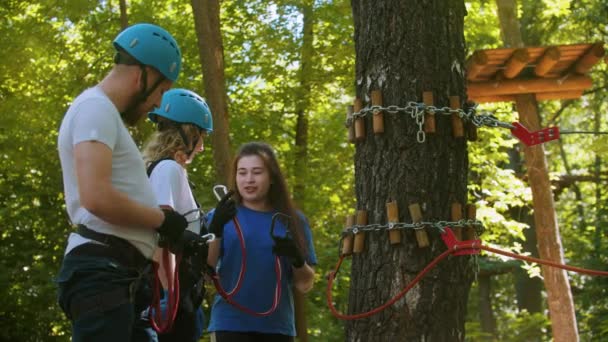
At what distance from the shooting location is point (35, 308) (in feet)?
40.3

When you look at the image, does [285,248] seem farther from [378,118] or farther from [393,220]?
[378,118]

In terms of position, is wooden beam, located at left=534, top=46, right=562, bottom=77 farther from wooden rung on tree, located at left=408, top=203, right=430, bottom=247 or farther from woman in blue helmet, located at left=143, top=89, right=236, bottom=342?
wooden rung on tree, located at left=408, top=203, right=430, bottom=247

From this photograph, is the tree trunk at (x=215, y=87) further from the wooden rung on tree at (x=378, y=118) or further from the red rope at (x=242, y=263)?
the wooden rung on tree at (x=378, y=118)

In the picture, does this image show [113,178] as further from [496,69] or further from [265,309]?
[496,69]

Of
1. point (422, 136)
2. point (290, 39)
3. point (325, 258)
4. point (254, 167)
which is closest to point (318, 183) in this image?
point (325, 258)

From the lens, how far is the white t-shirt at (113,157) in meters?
2.62

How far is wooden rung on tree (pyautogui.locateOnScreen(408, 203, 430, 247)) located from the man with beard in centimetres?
106

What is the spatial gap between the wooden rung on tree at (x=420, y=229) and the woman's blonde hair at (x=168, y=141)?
1187mm

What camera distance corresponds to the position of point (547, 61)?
935cm

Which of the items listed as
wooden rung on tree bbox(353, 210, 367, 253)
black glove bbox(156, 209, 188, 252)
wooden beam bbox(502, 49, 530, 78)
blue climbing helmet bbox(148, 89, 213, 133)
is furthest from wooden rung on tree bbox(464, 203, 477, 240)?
wooden beam bbox(502, 49, 530, 78)

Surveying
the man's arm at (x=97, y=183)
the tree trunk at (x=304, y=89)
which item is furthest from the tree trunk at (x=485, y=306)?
the man's arm at (x=97, y=183)

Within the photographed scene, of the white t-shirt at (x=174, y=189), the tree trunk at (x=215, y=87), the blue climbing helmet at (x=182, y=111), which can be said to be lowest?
the white t-shirt at (x=174, y=189)

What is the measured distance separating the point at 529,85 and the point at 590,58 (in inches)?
A: 29.5

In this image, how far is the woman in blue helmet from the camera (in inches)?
145
